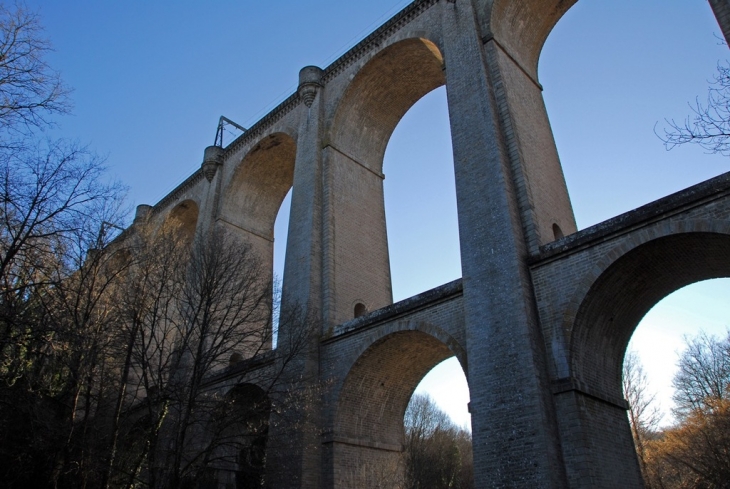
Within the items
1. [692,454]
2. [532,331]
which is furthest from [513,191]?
[692,454]

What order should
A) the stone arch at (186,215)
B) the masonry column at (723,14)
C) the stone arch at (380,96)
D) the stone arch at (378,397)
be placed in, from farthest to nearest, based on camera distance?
the stone arch at (186,215) < the stone arch at (380,96) < the stone arch at (378,397) < the masonry column at (723,14)

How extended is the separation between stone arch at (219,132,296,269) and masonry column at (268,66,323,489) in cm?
288

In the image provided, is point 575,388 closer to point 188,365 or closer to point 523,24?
point 188,365

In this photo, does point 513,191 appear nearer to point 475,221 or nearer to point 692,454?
point 475,221

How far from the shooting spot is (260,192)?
22594 millimetres

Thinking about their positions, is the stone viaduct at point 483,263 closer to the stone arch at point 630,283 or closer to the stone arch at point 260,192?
the stone arch at point 630,283

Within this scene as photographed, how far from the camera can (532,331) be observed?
9984mm

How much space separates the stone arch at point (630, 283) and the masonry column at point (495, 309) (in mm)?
966

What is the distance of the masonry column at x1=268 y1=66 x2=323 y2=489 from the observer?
506 inches

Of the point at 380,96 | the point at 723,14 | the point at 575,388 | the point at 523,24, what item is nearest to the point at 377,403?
the point at 575,388

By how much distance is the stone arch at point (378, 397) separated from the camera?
1309 cm

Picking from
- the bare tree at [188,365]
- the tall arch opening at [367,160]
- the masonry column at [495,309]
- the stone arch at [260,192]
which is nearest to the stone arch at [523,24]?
the masonry column at [495,309]

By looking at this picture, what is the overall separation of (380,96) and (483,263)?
359 inches

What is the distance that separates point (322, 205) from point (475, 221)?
6.24 meters
